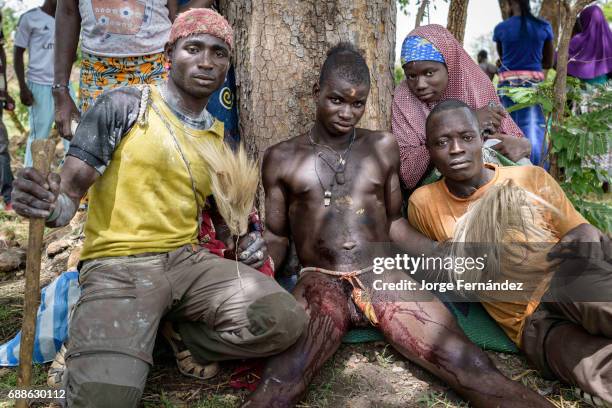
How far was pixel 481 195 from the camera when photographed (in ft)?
9.57

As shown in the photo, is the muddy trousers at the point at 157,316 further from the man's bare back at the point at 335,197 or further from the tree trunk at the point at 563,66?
the tree trunk at the point at 563,66

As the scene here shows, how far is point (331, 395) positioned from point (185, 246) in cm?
98

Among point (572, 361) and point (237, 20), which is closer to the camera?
point (572, 361)

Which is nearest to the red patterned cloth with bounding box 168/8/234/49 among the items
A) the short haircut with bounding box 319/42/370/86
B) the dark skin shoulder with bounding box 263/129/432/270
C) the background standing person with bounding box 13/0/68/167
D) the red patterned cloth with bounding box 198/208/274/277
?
the short haircut with bounding box 319/42/370/86

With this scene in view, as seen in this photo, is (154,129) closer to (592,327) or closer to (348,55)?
(348,55)

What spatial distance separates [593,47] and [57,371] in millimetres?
5451

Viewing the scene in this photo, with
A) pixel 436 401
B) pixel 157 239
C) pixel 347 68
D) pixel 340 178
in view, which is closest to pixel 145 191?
pixel 157 239

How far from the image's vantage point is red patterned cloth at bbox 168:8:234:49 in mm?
2686

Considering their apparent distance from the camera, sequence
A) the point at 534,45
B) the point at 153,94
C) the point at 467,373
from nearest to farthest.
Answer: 1. the point at 467,373
2. the point at 153,94
3. the point at 534,45

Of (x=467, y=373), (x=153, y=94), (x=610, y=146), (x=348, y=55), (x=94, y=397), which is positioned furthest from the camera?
(x=610, y=146)

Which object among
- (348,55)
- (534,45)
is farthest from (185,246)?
(534,45)

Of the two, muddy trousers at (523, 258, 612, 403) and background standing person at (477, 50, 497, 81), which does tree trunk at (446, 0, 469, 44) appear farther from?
background standing person at (477, 50, 497, 81)

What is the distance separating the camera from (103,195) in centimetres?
260

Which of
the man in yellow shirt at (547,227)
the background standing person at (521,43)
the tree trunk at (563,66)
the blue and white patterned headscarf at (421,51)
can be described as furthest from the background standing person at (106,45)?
the background standing person at (521,43)
